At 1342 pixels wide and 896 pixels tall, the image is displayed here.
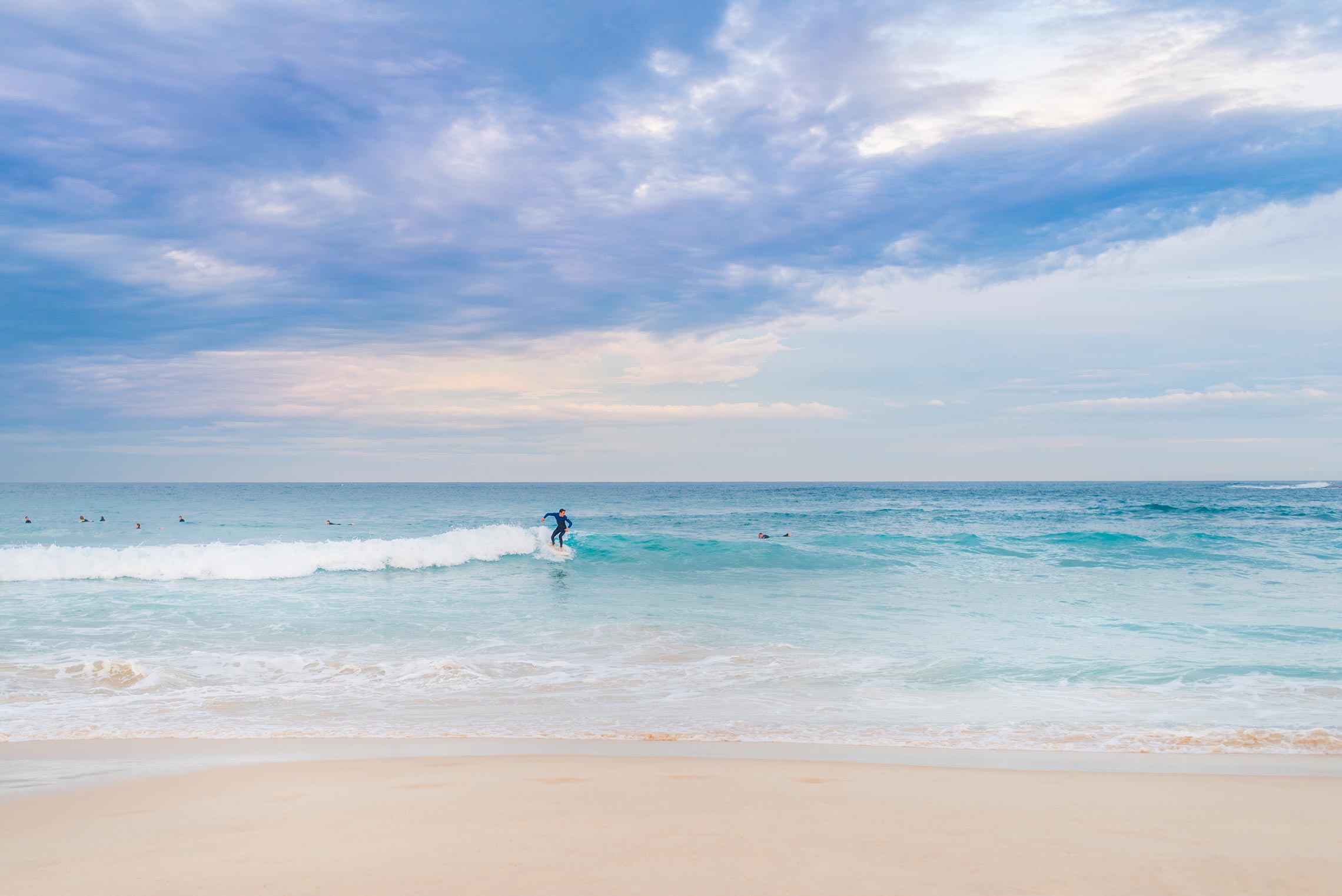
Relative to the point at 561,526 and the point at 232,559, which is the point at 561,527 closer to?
the point at 561,526

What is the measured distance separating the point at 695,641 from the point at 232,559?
1580cm

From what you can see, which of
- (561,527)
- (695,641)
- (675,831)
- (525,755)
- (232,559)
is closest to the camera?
(675,831)

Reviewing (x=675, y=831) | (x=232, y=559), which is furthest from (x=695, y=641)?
(x=232, y=559)

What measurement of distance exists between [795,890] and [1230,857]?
2.69 m

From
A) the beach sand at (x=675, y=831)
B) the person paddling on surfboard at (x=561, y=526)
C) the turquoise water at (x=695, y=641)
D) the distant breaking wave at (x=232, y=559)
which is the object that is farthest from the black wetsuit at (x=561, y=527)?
the beach sand at (x=675, y=831)

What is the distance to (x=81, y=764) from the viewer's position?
250 inches

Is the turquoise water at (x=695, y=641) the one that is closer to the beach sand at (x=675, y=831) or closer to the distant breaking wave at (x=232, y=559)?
the distant breaking wave at (x=232, y=559)

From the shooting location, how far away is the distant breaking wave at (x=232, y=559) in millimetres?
20141

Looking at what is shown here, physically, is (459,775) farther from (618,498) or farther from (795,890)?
(618,498)

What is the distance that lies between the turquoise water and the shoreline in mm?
275

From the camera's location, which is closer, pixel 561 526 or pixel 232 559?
pixel 232 559

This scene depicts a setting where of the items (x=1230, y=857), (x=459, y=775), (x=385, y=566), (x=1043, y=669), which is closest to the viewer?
(x=1230, y=857)

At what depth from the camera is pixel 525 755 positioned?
667cm

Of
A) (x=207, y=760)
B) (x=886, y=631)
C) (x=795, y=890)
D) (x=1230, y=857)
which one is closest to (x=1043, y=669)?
(x=886, y=631)
